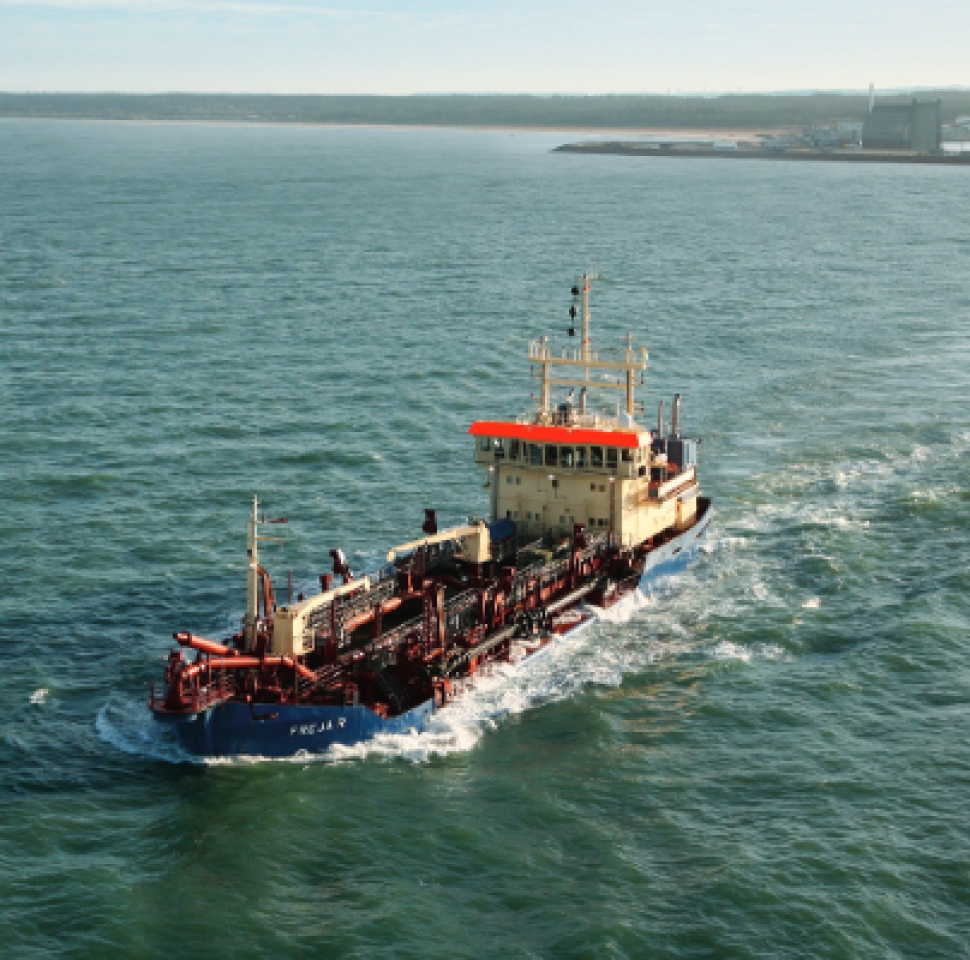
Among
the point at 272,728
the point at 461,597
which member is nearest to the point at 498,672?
the point at 461,597

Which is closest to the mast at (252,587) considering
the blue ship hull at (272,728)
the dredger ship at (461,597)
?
the dredger ship at (461,597)

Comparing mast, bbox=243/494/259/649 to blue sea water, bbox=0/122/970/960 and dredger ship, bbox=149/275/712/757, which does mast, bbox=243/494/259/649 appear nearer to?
dredger ship, bbox=149/275/712/757

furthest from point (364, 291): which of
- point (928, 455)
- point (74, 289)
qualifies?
point (928, 455)

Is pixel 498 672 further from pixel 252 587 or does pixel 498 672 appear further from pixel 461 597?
pixel 252 587

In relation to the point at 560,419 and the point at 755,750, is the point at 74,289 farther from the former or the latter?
the point at 755,750

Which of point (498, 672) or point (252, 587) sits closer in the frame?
point (252, 587)

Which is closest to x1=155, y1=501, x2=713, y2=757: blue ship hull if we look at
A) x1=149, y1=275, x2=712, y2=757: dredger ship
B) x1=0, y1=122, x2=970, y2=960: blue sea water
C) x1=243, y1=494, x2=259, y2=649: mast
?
x1=149, y1=275, x2=712, y2=757: dredger ship
